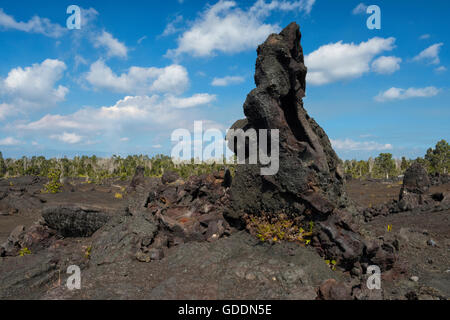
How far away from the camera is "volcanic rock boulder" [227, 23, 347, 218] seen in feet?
29.6

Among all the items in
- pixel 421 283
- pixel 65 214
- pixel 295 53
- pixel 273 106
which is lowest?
pixel 421 283

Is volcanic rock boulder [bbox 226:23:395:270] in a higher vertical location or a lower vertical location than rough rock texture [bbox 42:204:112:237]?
higher

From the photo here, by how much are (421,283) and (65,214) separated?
13046 mm

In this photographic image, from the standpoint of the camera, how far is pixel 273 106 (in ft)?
30.7

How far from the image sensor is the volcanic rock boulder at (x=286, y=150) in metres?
9.02

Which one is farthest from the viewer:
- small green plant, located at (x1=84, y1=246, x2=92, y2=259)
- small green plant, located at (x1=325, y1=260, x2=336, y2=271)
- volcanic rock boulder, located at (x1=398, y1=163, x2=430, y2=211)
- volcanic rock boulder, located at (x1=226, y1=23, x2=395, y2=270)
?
volcanic rock boulder, located at (x1=398, y1=163, x2=430, y2=211)

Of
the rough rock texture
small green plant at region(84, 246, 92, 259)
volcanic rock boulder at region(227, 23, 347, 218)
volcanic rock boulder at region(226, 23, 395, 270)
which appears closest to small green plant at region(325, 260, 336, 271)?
volcanic rock boulder at region(226, 23, 395, 270)

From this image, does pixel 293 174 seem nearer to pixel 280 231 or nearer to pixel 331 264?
pixel 280 231

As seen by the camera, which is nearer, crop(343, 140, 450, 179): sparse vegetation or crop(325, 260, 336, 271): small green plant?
crop(325, 260, 336, 271): small green plant

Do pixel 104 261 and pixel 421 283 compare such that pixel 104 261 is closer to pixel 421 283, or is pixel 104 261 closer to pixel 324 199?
pixel 324 199

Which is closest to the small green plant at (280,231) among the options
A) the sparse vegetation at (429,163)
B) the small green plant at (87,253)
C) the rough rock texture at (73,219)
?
the small green plant at (87,253)

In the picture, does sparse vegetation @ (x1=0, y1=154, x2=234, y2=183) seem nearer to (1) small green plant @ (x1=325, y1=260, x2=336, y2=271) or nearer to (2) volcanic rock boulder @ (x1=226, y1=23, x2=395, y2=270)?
(2) volcanic rock boulder @ (x1=226, y1=23, x2=395, y2=270)

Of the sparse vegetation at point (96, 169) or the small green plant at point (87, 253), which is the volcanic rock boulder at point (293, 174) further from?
the sparse vegetation at point (96, 169)

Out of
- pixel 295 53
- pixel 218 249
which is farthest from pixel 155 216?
pixel 295 53
